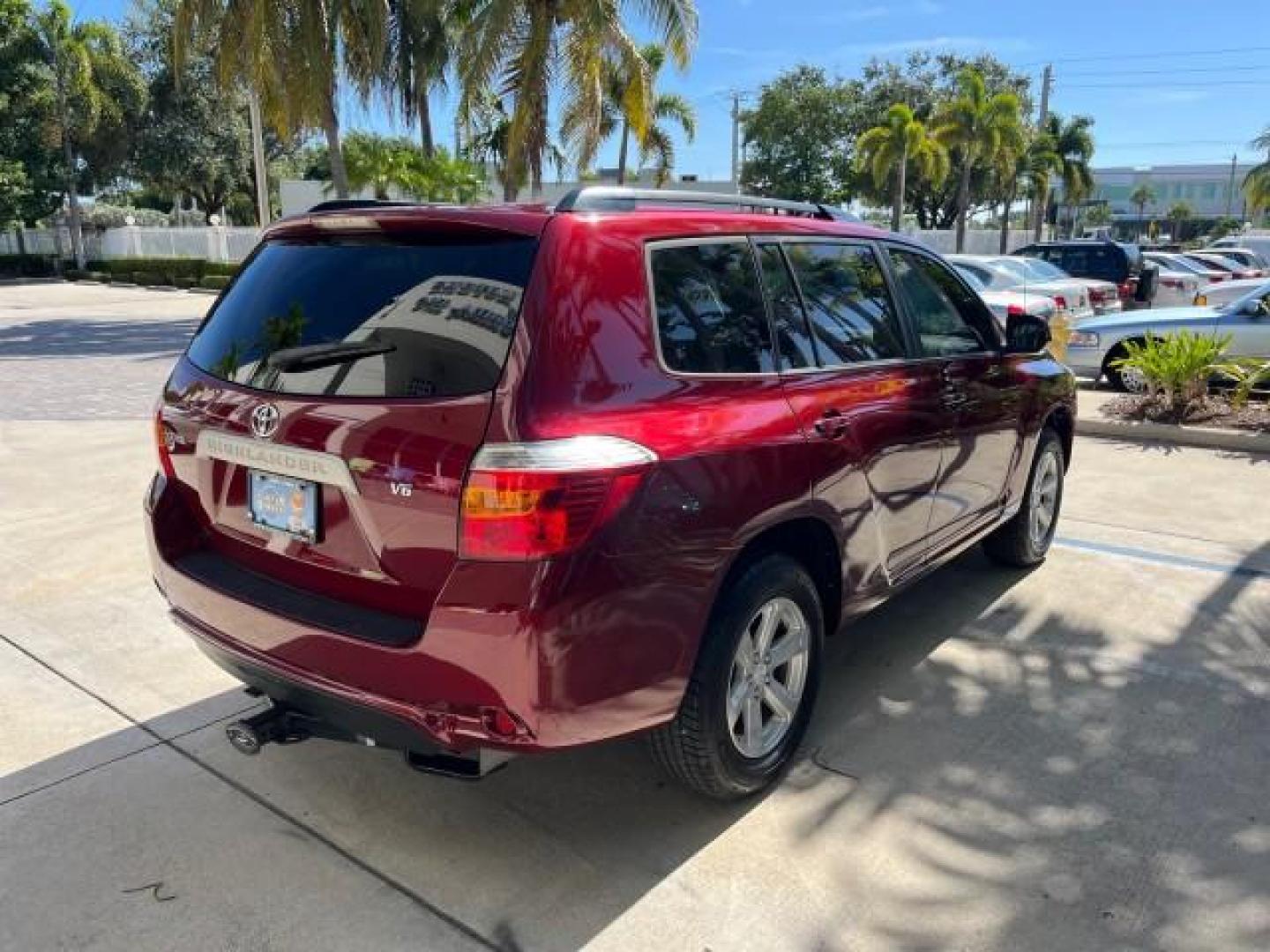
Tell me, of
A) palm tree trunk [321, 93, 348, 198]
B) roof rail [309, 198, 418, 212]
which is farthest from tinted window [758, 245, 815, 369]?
palm tree trunk [321, 93, 348, 198]

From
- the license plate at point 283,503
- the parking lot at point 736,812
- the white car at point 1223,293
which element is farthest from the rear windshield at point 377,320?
the white car at point 1223,293

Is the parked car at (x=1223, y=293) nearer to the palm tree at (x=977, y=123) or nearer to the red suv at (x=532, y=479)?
the red suv at (x=532, y=479)

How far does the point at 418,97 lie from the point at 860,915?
25.1m

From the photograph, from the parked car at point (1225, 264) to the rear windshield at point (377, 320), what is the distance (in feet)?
87.0

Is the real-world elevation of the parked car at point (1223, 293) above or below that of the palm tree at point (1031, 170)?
below

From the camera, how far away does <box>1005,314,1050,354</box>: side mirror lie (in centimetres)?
479

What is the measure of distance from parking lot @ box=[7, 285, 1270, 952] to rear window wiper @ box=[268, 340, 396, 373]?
55.3 inches

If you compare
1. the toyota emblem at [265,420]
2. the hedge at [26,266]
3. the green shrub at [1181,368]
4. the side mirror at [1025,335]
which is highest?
the hedge at [26,266]

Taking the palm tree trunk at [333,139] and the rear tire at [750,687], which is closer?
the rear tire at [750,687]

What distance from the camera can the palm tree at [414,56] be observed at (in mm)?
22859

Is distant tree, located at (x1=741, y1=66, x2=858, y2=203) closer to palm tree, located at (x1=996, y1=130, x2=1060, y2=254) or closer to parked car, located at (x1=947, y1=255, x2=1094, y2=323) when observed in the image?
palm tree, located at (x1=996, y1=130, x2=1060, y2=254)

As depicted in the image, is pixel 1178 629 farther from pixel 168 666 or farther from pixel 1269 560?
pixel 168 666

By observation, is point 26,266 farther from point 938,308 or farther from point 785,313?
point 785,313

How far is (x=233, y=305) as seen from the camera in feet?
10.8
